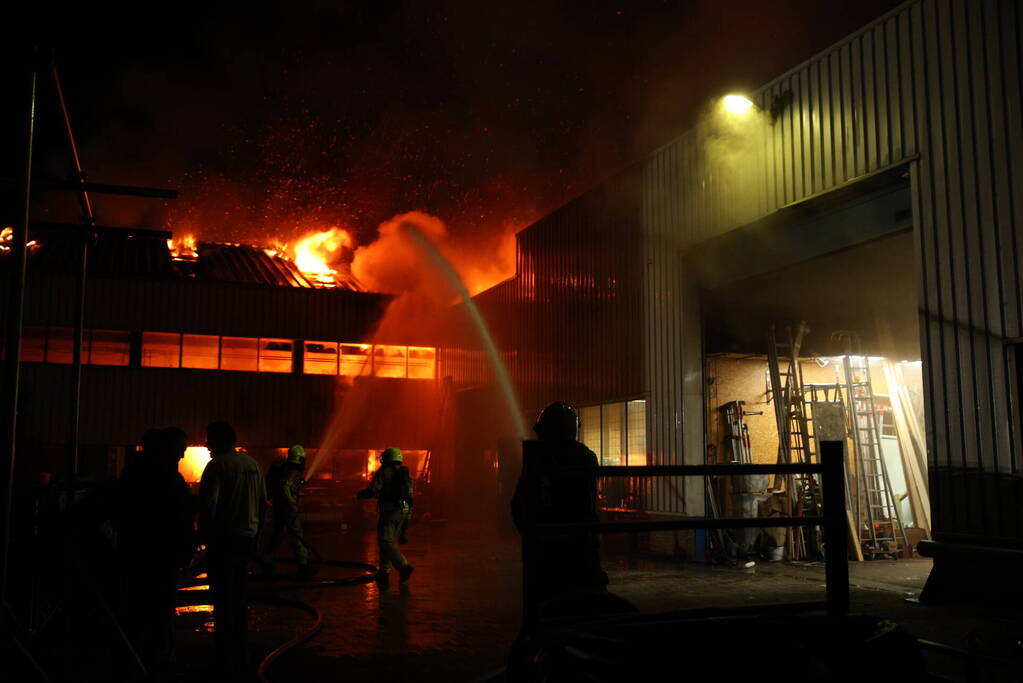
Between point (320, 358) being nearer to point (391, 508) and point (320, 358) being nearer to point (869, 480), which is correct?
point (391, 508)

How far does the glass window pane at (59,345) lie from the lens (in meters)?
21.9

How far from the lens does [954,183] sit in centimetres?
914

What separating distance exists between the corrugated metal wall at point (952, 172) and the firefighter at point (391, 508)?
6.34m

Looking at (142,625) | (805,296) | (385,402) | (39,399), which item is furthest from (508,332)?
(142,625)

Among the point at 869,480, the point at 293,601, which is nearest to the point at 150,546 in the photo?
Result: the point at 293,601

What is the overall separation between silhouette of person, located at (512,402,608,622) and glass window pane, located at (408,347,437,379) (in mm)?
21808

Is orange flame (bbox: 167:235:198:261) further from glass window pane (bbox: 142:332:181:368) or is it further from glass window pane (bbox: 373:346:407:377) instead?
glass window pane (bbox: 373:346:407:377)

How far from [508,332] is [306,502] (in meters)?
6.66

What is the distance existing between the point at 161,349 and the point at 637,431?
14.6m

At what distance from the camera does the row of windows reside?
22.1m

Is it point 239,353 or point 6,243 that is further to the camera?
point 6,243

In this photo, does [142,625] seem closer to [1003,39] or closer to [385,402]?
[1003,39]

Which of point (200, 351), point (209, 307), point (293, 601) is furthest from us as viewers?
point (209, 307)

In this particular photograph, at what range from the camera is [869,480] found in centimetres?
1381
